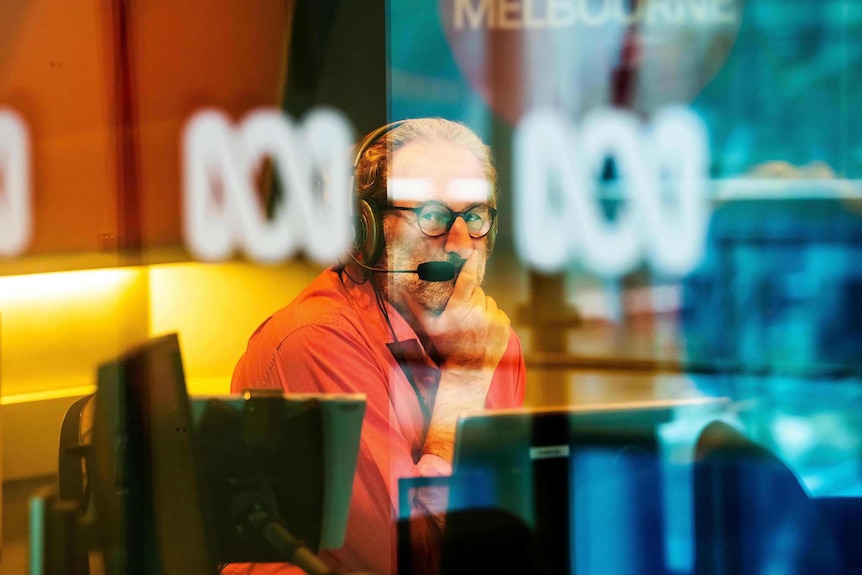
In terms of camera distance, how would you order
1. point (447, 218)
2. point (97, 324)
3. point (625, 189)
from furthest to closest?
1. point (97, 324)
2. point (447, 218)
3. point (625, 189)

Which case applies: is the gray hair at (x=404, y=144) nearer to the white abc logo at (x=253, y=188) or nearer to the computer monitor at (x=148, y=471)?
the white abc logo at (x=253, y=188)

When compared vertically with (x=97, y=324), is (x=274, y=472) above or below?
below

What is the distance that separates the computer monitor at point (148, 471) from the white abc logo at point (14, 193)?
306mm

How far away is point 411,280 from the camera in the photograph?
1.81m

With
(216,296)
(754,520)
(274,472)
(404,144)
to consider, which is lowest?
(754,520)

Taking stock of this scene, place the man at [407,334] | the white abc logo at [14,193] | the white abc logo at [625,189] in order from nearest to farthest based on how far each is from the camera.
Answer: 1. the white abc logo at [625,189]
2. the man at [407,334]
3. the white abc logo at [14,193]

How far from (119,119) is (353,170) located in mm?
453

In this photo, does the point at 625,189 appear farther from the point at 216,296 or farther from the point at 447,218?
the point at 216,296

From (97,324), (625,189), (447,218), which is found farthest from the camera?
(97,324)

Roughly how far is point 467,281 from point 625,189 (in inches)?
12.6

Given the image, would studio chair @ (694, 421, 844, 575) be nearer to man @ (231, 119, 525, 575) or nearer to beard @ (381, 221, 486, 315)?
man @ (231, 119, 525, 575)

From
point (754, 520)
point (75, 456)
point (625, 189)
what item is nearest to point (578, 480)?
point (754, 520)

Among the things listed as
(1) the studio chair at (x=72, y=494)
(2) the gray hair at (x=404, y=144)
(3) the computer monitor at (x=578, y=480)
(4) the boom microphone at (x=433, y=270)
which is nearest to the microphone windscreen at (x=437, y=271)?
(4) the boom microphone at (x=433, y=270)

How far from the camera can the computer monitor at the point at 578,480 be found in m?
1.73
